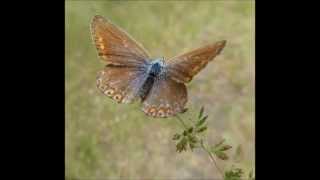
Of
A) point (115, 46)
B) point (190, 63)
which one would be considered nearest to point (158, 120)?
point (115, 46)

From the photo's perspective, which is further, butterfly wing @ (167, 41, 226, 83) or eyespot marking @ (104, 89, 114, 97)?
eyespot marking @ (104, 89, 114, 97)

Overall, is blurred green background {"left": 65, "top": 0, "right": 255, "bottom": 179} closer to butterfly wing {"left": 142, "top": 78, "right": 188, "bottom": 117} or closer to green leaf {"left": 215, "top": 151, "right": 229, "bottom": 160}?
butterfly wing {"left": 142, "top": 78, "right": 188, "bottom": 117}

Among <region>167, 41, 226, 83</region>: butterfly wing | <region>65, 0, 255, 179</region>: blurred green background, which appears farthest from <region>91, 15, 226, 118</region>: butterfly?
<region>65, 0, 255, 179</region>: blurred green background
